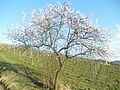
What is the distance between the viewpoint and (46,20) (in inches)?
607

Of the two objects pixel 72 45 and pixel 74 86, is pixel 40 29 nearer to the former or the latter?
pixel 72 45

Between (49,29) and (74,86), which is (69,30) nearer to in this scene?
(49,29)

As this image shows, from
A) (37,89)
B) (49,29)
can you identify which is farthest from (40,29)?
(37,89)

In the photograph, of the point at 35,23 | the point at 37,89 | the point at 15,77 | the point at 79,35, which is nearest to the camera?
the point at 79,35

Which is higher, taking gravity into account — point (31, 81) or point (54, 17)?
point (54, 17)

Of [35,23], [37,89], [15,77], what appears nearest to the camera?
[37,89]

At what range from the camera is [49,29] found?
15266 mm

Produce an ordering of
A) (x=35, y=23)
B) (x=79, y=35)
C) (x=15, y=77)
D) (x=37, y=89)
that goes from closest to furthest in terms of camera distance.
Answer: (x=79, y=35) < (x=37, y=89) < (x=35, y=23) < (x=15, y=77)

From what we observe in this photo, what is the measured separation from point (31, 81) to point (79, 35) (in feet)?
22.9

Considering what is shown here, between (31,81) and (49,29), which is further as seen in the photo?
(31,81)

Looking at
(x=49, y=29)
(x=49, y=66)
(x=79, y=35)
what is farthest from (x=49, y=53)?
(x=79, y=35)

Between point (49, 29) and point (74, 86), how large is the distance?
6184mm

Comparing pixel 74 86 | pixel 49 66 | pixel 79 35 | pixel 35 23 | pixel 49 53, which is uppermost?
pixel 35 23

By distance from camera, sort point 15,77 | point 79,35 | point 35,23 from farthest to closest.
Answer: point 15,77, point 35,23, point 79,35
